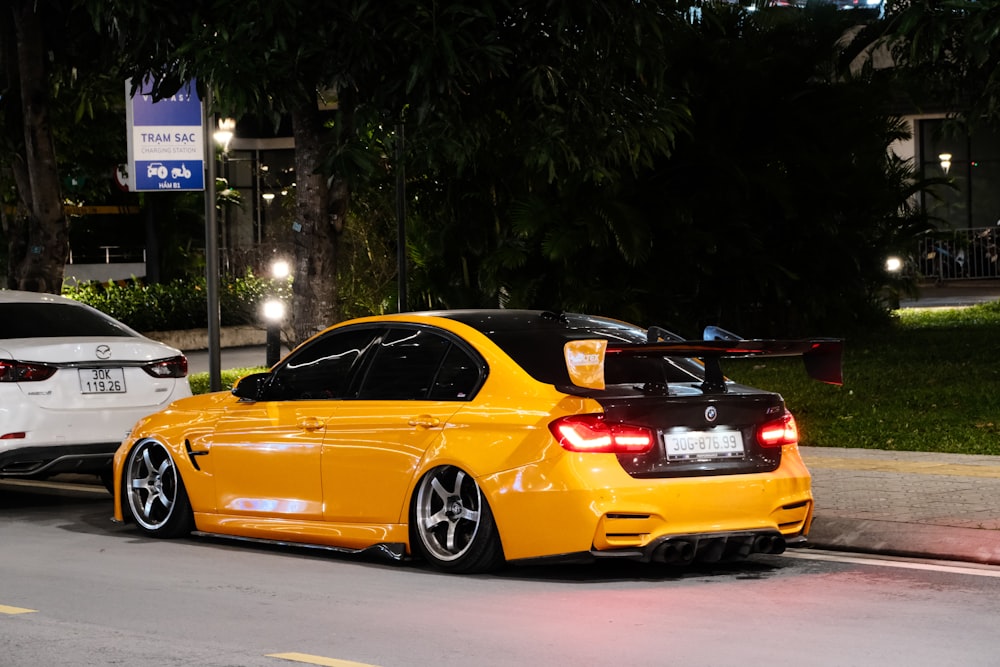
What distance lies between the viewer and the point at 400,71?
42.6 ft

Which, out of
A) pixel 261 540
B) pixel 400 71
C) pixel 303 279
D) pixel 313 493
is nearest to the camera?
pixel 313 493

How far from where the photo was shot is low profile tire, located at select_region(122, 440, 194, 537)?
1057cm

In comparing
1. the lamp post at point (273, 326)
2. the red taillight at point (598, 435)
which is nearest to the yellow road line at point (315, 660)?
the red taillight at point (598, 435)

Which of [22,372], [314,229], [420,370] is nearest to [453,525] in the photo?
[420,370]

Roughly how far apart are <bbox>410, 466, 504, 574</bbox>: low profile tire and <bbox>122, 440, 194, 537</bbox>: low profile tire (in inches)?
80.5

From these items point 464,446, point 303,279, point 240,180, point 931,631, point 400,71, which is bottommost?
point 931,631

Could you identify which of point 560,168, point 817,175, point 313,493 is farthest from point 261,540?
point 817,175

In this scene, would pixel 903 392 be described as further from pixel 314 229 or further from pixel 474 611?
pixel 474 611

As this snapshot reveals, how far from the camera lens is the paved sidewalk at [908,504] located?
9594 millimetres

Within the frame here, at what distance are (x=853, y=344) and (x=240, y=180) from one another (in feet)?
143

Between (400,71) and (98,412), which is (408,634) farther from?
(400,71)

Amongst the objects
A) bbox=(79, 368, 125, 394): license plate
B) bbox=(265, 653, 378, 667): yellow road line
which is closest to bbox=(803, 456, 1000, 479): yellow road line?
bbox=(79, 368, 125, 394): license plate

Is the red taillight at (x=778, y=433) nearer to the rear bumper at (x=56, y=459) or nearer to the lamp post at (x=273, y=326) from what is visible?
the rear bumper at (x=56, y=459)

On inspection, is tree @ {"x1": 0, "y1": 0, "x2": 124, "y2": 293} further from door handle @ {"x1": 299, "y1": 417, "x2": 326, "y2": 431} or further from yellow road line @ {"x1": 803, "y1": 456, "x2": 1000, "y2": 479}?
yellow road line @ {"x1": 803, "y1": 456, "x2": 1000, "y2": 479}
